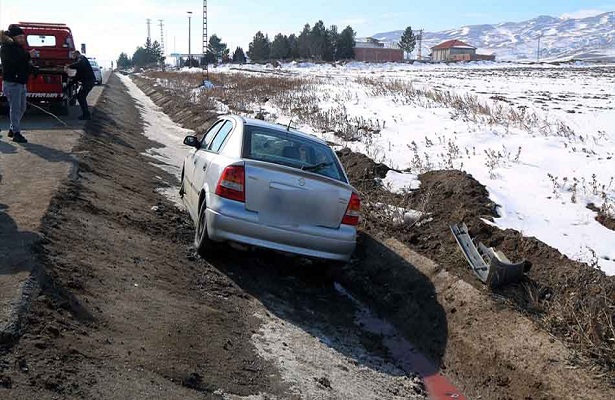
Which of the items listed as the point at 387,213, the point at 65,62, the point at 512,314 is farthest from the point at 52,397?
the point at 65,62

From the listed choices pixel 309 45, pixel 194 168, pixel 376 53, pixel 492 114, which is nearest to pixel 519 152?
pixel 194 168

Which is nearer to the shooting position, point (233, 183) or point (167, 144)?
point (233, 183)

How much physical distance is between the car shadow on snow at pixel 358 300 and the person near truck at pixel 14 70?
600 cm

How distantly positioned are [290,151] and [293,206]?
85cm

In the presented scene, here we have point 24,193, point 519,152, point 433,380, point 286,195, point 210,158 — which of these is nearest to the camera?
point 433,380

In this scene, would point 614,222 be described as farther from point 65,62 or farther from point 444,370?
point 65,62

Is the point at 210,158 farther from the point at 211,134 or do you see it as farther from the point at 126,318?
the point at 126,318

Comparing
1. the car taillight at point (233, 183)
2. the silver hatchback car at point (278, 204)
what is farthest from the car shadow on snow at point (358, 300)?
the car taillight at point (233, 183)

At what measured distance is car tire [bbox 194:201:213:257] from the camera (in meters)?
6.39

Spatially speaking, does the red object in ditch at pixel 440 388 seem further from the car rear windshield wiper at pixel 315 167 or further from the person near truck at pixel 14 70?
the person near truck at pixel 14 70

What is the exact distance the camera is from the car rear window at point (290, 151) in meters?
6.38

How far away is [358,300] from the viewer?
679cm

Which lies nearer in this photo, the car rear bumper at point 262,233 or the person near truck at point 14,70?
the car rear bumper at point 262,233

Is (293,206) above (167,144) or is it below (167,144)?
above
